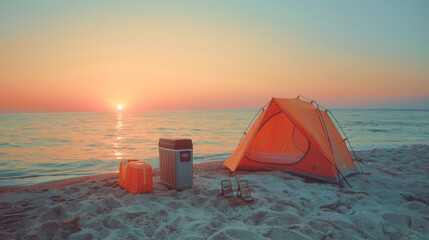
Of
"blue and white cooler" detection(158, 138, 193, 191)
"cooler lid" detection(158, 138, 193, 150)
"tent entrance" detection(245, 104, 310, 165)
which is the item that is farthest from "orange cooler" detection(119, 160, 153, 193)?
"tent entrance" detection(245, 104, 310, 165)

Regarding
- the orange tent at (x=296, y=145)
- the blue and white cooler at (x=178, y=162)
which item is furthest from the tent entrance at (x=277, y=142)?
the blue and white cooler at (x=178, y=162)

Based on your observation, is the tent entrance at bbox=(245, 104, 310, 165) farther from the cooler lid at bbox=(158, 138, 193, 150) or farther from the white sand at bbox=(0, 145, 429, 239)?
the cooler lid at bbox=(158, 138, 193, 150)

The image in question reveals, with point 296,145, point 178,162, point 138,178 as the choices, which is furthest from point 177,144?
point 296,145

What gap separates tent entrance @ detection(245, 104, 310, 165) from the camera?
308 inches

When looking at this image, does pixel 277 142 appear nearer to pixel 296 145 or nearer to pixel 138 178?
pixel 296 145

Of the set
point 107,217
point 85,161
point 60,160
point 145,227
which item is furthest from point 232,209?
point 60,160

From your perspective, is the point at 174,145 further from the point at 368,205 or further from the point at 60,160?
the point at 60,160

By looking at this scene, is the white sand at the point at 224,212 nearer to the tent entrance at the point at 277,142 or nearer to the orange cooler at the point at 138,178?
the orange cooler at the point at 138,178

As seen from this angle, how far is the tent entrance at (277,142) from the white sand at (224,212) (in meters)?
1.55

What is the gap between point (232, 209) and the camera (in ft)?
14.3

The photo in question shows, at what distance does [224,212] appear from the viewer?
4.27 meters

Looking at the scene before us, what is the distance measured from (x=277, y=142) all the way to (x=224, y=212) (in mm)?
4573

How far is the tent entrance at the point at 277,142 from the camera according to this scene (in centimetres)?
783

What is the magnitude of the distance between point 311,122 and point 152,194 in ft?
15.0
